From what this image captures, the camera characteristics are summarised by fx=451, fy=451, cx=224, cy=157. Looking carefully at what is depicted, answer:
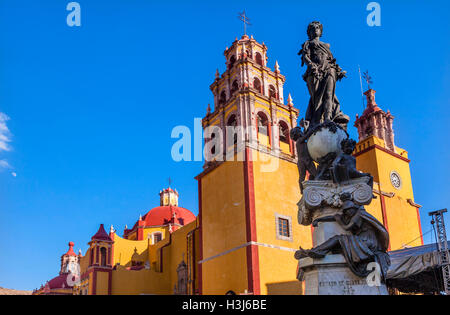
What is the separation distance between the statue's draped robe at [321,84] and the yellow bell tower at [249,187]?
40.5 feet

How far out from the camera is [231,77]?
2405 centimetres

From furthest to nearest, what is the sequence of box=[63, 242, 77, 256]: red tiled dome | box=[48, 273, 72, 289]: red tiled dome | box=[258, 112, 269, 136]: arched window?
box=[63, 242, 77, 256]: red tiled dome < box=[48, 273, 72, 289]: red tiled dome < box=[258, 112, 269, 136]: arched window

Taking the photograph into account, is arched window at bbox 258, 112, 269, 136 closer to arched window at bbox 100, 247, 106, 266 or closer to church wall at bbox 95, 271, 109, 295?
church wall at bbox 95, 271, 109, 295

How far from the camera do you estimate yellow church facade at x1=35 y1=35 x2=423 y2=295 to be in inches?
745

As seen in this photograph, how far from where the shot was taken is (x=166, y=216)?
3666cm

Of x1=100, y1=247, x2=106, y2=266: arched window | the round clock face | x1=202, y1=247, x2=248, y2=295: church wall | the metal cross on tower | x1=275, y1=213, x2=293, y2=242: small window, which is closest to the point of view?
the metal cross on tower

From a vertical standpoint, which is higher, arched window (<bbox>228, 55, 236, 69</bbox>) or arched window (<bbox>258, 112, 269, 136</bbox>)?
arched window (<bbox>228, 55, 236, 69</bbox>)

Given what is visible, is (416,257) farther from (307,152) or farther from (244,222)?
(244,222)

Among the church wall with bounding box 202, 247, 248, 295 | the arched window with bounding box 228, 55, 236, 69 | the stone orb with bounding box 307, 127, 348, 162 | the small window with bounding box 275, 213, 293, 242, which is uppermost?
the arched window with bounding box 228, 55, 236, 69

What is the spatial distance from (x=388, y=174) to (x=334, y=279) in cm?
2166

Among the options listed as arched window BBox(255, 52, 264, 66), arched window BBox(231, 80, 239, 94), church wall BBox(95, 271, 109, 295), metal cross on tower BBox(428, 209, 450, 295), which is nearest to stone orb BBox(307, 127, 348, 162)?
metal cross on tower BBox(428, 209, 450, 295)

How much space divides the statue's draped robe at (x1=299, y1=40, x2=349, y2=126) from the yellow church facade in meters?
12.3
